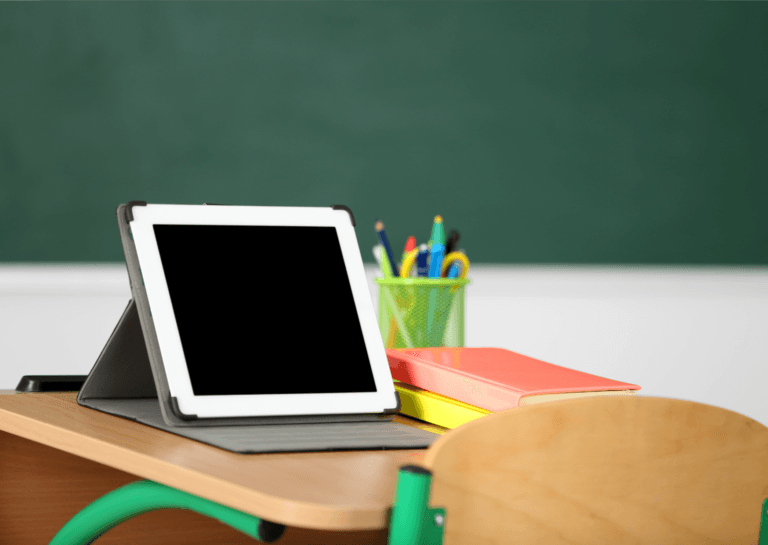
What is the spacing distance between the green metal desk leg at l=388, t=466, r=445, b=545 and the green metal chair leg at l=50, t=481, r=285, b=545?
9cm

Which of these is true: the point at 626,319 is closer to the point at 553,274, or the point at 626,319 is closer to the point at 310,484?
the point at 553,274

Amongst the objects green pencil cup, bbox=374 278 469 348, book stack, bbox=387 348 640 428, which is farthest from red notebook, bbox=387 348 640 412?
green pencil cup, bbox=374 278 469 348

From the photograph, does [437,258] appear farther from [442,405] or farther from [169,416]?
[169,416]

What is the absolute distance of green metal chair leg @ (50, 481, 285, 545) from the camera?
509 mm

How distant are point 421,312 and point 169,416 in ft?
1.28

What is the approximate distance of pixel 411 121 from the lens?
195 cm

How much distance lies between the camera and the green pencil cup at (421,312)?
1009 mm

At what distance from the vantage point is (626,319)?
1.95 metres

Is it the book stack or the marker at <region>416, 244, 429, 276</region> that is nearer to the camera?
the book stack

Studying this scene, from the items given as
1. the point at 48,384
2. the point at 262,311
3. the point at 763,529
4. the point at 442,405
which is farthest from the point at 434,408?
the point at 48,384

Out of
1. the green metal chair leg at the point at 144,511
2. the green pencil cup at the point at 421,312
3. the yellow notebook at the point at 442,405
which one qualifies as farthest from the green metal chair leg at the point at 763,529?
the green pencil cup at the point at 421,312

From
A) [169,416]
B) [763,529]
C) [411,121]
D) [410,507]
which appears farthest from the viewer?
[411,121]

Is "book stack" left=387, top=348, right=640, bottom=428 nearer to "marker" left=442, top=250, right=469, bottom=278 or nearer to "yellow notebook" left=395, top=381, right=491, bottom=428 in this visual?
"yellow notebook" left=395, top=381, right=491, bottom=428

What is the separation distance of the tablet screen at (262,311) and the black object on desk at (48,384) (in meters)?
0.26
